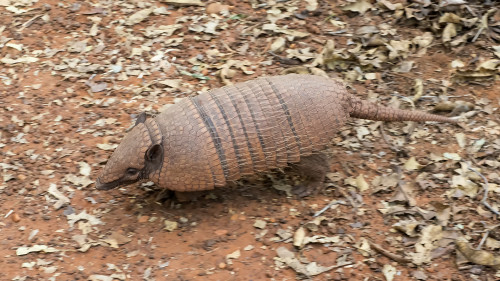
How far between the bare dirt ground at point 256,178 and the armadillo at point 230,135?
0.52 metres

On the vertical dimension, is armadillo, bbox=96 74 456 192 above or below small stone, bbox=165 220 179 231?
above

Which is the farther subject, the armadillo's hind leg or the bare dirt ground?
the armadillo's hind leg

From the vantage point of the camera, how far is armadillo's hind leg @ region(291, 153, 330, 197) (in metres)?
5.56

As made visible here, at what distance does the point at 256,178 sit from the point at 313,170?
64cm

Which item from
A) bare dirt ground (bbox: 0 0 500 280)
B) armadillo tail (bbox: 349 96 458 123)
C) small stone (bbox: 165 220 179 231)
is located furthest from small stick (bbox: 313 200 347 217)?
small stone (bbox: 165 220 179 231)

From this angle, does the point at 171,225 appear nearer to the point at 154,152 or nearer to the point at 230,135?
the point at 154,152

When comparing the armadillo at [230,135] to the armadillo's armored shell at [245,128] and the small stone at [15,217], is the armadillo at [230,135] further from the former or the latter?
the small stone at [15,217]

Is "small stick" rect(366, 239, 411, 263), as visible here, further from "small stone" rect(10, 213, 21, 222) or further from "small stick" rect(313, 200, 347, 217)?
"small stone" rect(10, 213, 21, 222)

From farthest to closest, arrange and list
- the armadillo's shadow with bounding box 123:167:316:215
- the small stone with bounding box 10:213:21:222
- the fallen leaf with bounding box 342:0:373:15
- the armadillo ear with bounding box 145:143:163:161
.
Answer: the fallen leaf with bounding box 342:0:373:15, the armadillo's shadow with bounding box 123:167:316:215, the small stone with bounding box 10:213:21:222, the armadillo ear with bounding box 145:143:163:161

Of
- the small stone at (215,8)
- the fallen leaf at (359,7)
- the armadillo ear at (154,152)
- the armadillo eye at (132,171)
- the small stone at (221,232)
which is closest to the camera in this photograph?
the armadillo ear at (154,152)

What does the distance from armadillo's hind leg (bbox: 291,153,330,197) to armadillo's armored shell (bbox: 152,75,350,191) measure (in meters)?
0.27

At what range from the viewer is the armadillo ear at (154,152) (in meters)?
4.91

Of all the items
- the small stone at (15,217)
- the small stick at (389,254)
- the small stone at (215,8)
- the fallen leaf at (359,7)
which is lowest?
the small stick at (389,254)

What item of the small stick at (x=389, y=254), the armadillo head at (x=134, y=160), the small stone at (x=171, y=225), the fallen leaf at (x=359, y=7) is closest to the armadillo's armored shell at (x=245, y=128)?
→ the armadillo head at (x=134, y=160)
